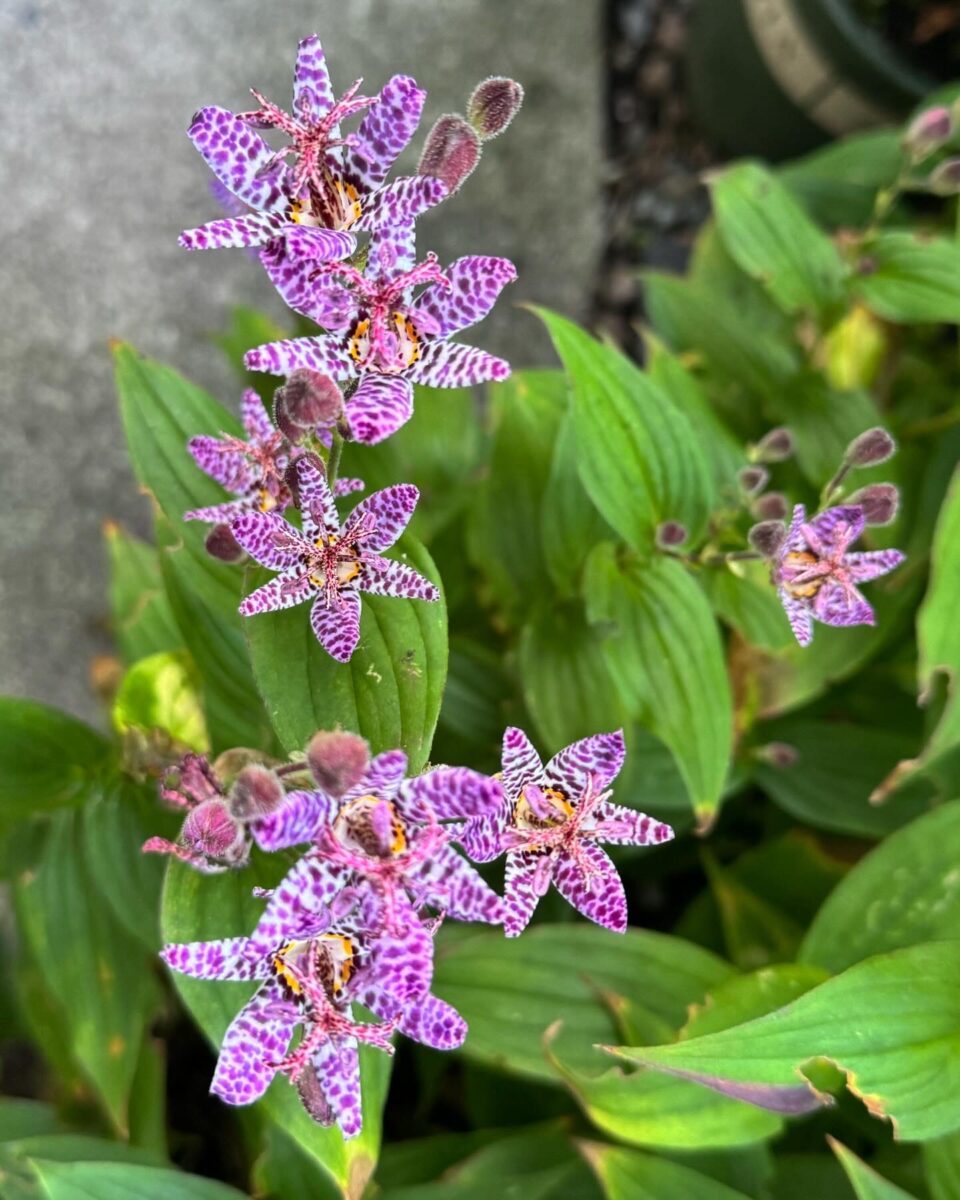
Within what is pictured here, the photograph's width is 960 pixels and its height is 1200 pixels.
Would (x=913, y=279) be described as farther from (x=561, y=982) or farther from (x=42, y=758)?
(x=42, y=758)

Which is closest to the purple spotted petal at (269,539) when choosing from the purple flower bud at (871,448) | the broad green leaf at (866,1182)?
the purple flower bud at (871,448)

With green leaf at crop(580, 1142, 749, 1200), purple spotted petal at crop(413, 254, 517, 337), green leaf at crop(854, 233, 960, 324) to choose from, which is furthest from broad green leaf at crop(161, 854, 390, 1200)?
green leaf at crop(854, 233, 960, 324)

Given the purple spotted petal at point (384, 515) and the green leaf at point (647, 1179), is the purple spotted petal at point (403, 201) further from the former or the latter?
the green leaf at point (647, 1179)

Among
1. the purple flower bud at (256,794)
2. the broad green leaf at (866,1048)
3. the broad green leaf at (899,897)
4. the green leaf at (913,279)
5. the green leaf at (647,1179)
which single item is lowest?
the green leaf at (647,1179)

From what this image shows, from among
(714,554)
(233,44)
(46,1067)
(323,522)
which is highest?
(233,44)

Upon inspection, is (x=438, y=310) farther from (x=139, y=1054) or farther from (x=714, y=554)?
(x=139, y=1054)

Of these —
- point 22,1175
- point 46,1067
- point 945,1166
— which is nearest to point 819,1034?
point 945,1166
